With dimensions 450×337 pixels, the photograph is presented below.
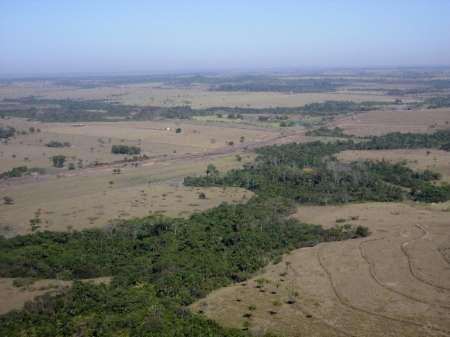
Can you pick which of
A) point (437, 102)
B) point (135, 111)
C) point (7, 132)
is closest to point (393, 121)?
point (437, 102)

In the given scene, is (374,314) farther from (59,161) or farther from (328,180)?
(59,161)

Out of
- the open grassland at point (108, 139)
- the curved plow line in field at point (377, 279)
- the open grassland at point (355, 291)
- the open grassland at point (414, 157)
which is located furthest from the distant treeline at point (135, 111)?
the curved plow line in field at point (377, 279)

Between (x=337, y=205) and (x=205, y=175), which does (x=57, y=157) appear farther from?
(x=337, y=205)

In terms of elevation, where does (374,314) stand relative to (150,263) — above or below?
below

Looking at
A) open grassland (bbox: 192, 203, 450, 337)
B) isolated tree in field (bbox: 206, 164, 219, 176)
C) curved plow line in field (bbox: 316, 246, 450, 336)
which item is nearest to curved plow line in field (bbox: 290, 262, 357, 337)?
open grassland (bbox: 192, 203, 450, 337)

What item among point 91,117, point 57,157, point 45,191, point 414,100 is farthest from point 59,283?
point 414,100

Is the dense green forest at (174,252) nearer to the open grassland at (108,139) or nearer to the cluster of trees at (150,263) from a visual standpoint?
the cluster of trees at (150,263)
